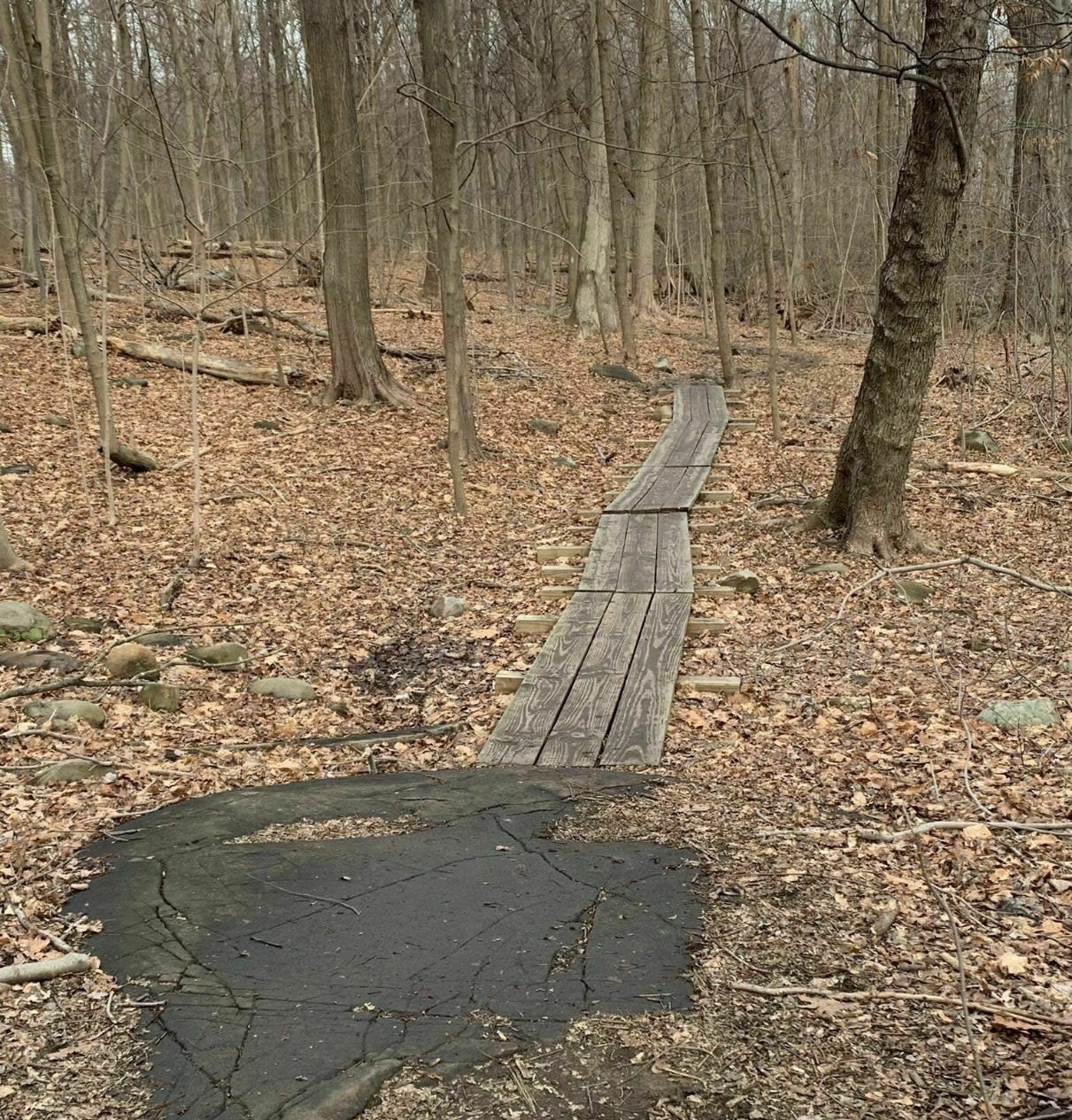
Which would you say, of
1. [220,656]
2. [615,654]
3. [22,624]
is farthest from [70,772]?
[615,654]

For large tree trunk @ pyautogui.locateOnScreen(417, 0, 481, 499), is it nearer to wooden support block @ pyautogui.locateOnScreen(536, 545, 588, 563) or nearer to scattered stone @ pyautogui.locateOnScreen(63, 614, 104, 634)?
wooden support block @ pyautogui.locateOnScreen(536, 545, 588, 563)

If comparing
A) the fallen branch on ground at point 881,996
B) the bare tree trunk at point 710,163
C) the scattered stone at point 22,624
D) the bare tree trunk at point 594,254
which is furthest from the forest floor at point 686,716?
the bare tree trunk at point 594,254

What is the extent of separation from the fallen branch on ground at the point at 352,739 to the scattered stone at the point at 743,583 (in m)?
2.90

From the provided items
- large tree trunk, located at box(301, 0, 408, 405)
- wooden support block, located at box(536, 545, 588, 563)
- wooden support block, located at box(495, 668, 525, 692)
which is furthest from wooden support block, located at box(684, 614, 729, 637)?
large tree trunk, located at box(301, 0, 408, 405)

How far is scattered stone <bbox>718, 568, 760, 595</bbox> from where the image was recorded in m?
7.88

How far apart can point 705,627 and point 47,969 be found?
15.7 feet

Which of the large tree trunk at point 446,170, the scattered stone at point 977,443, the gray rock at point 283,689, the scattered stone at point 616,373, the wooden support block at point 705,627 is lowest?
the gray rock at point 283,689

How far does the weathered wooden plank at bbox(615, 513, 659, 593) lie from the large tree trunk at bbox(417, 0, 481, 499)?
1.87 meters

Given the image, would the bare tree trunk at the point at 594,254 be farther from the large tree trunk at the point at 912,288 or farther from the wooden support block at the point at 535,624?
the wooden support block at the point at 535,624

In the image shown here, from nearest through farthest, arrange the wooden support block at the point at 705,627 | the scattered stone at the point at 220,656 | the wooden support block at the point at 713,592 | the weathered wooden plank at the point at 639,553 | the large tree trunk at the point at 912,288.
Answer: the scattered stone at the point at 220,656 < the wooden support block at the point at 705,627 < the large tree trunk at the point at 912,288 < the wooden support block at the point at 713,592 < the weathered wooden plank at the point at 639,553

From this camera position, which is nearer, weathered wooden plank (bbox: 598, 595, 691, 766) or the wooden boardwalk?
weathered wooden plank (bbox: 598, 595, 691, 766)

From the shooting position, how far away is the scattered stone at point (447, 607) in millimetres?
7781

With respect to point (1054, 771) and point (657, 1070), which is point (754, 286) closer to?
point (1054, 771)

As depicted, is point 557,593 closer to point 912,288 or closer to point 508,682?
point 508,682
